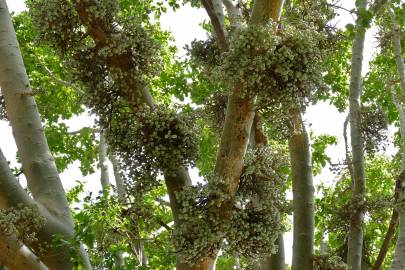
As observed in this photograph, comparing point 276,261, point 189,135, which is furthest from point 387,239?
point 189,135

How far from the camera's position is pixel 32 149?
4500 millimetres

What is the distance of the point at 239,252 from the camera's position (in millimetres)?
4574

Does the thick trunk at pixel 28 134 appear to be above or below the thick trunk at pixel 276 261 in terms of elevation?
above

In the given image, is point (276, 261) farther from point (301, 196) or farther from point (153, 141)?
point (153, 141)

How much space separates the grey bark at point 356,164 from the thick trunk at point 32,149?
2.89 m

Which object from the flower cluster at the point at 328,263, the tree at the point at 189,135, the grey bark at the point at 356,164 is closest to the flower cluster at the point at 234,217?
the tree at the point at 189,135

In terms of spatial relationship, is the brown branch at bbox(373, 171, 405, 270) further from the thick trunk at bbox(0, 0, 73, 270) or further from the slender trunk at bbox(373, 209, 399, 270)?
the thick trunk at bbox(0, 0, 73, 270)

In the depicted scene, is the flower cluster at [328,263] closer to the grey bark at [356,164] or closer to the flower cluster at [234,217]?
the grey bark at [356,164]

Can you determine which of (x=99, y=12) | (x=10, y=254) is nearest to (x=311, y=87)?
(x=99, y=12)

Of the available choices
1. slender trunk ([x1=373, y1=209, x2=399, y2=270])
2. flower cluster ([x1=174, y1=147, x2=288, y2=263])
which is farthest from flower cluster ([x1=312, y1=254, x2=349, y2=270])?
flower cluster ([x1=174, y1=147, x2=288, y2=263])

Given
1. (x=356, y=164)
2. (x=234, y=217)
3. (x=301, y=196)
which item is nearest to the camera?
(x=234, y=217)

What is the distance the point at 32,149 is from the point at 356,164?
3.42m

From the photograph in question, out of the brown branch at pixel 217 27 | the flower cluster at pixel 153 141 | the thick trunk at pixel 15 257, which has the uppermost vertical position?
the brown branch at pixel 217 27

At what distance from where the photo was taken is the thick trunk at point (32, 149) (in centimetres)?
423
